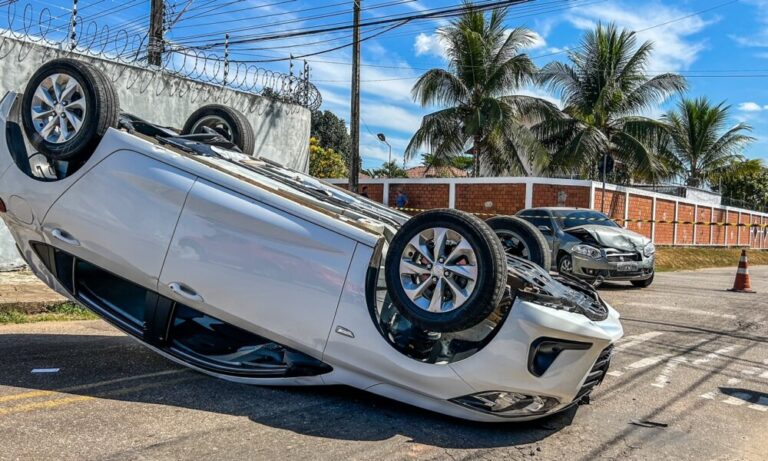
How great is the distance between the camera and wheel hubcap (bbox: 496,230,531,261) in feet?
16.6

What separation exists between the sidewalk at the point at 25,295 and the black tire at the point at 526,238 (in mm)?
5356

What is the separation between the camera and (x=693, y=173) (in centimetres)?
3603

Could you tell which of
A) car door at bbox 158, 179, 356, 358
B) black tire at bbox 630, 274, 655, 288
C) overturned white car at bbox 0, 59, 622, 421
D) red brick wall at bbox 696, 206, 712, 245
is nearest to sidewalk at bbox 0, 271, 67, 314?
overturned white car at bbox 0, 59, 622, 421

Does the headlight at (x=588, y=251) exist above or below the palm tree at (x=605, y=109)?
below

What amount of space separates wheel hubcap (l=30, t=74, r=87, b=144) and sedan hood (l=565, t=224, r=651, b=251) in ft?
29.1

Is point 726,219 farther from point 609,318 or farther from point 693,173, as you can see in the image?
point 609,318

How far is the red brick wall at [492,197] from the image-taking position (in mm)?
19812

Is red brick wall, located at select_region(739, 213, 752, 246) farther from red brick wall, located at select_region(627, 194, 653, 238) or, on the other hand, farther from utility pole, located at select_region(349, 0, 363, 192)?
utility pole, located at select_region(349, 0, 363, 192)

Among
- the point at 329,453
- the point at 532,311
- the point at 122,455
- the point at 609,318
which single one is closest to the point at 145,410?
the point at 122,455

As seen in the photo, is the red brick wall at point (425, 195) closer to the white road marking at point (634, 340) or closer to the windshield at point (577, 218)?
the windshield at point (577, 218)

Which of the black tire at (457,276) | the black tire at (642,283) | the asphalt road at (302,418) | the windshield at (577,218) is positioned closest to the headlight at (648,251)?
the black tire at (642,283)

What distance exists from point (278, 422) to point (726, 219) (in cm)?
3310

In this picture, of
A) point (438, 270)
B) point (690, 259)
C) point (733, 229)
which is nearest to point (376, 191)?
point (690, 259)

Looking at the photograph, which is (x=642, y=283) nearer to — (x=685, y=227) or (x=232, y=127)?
(x=232, y=127)
